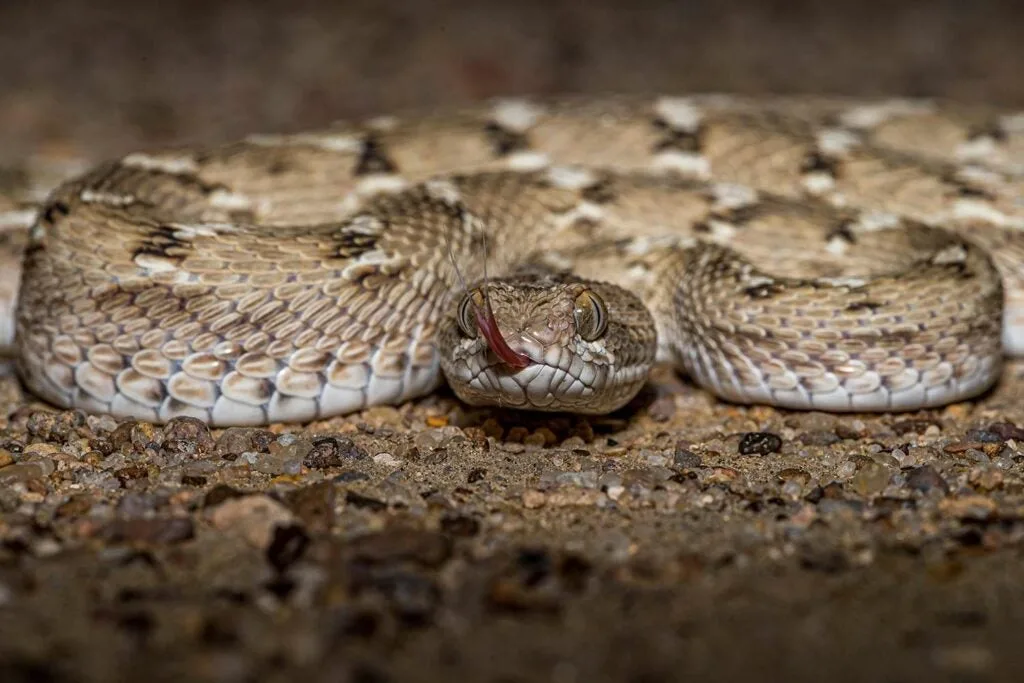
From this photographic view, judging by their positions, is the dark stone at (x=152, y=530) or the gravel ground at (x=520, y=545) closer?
the gravel ground at (x=520, y=545)

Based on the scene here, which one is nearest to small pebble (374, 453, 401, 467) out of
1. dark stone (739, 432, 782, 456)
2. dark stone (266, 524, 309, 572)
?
dark stone (266, 524, 309, 572)

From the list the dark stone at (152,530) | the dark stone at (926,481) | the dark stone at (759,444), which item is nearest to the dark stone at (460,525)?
the dark stone at (152,530)

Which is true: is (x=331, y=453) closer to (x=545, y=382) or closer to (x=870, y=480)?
(x=545, y=382)

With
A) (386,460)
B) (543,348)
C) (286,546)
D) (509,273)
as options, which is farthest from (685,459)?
(286,546)

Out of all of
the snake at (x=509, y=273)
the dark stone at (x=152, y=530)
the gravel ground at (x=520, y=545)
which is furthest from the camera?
the snake at (x=509, y=273)

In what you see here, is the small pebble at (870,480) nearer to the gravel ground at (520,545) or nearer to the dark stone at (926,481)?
the gravel ground at (520,545)

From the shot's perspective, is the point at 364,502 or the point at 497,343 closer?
the point at 364,502

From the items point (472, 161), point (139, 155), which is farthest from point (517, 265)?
point (139, 155)
